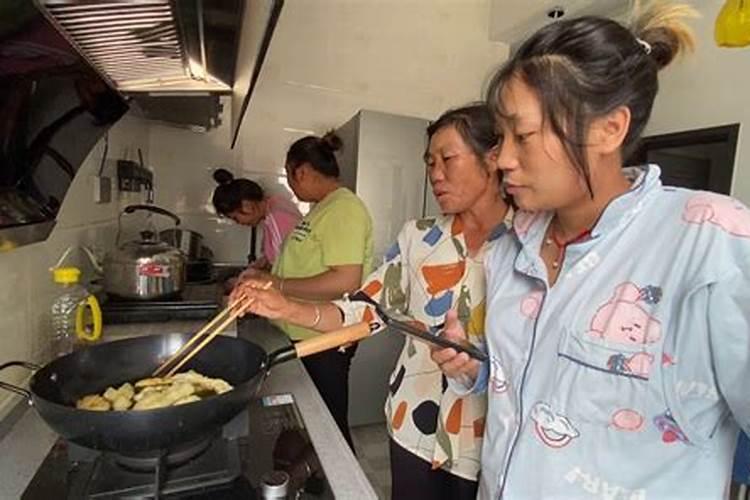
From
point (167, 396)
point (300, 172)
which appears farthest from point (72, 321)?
point (300, 172)

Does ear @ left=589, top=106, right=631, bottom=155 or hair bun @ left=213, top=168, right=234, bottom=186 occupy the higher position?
ear @ left=589, top=106, right=631, bottom=155

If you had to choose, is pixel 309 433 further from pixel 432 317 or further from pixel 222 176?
pixel 222 176

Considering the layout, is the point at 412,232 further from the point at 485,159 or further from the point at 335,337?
the point at 335,337

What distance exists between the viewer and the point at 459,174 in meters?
1.09

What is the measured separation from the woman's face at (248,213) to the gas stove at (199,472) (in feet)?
5.60

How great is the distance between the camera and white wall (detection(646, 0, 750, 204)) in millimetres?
1820

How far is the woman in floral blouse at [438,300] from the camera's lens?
39.5 inches

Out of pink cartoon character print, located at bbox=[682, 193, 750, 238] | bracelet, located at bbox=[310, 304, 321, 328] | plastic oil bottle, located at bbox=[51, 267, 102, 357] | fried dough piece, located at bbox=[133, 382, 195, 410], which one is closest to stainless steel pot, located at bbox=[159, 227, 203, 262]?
plastic oil bottle, located at bbox=[51, 267, 102, 357]

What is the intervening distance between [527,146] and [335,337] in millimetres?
424

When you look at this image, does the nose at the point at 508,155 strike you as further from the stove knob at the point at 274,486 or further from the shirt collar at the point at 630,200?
the stove knob at the point at 274,486

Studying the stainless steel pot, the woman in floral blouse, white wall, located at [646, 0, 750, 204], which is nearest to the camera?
the woman in floral blouse

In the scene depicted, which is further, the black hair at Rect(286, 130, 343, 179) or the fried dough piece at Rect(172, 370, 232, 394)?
the black hair at Rect(286, 130, 343, 179)

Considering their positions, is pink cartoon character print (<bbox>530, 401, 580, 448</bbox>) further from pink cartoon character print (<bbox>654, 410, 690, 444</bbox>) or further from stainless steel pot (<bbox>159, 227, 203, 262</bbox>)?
stainless steel pot (<bbox>159, 227, 203, 262</bbox>)

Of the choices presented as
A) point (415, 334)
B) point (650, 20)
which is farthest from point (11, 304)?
point (650, 20)
